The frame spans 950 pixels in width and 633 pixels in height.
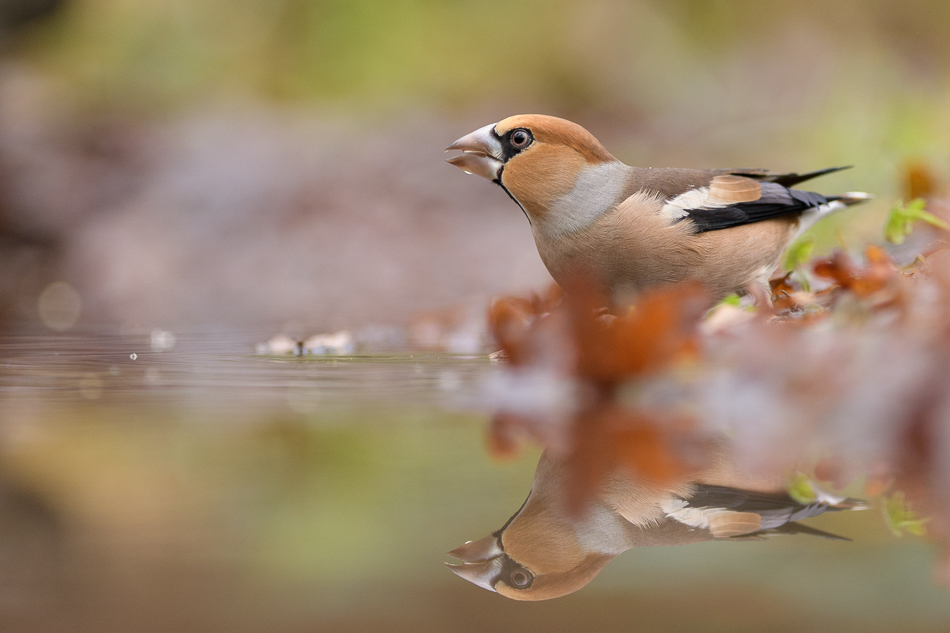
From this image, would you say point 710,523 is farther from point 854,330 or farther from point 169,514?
point 854,330

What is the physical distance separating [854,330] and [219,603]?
4.55ft

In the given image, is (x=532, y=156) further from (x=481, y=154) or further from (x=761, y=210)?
(x=761, y=210)

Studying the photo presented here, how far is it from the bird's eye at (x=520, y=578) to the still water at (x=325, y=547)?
0.14 feet

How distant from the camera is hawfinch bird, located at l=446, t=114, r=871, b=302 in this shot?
266 centimetres

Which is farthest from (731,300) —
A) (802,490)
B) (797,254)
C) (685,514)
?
(685,514)

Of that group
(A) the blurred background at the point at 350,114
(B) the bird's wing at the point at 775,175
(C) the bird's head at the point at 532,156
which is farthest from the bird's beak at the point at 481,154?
(A) the blurred background at the point at 350,114

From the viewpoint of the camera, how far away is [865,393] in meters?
1.63

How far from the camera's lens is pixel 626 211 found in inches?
105

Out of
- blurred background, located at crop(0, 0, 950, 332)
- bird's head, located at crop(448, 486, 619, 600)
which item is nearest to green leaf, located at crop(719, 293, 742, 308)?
bird's head, located at crop(448, 486, 619, 600)

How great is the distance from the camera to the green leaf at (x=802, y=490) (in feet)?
3.79

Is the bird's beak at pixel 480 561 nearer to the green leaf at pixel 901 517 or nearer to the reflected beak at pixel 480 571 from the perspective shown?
the reflected beak at pixel 480 571

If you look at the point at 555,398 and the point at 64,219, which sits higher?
the point at 64,219

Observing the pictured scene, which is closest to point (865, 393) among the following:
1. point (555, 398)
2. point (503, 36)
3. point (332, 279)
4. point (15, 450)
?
point (555, 398)

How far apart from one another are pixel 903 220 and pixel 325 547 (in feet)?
8.69
